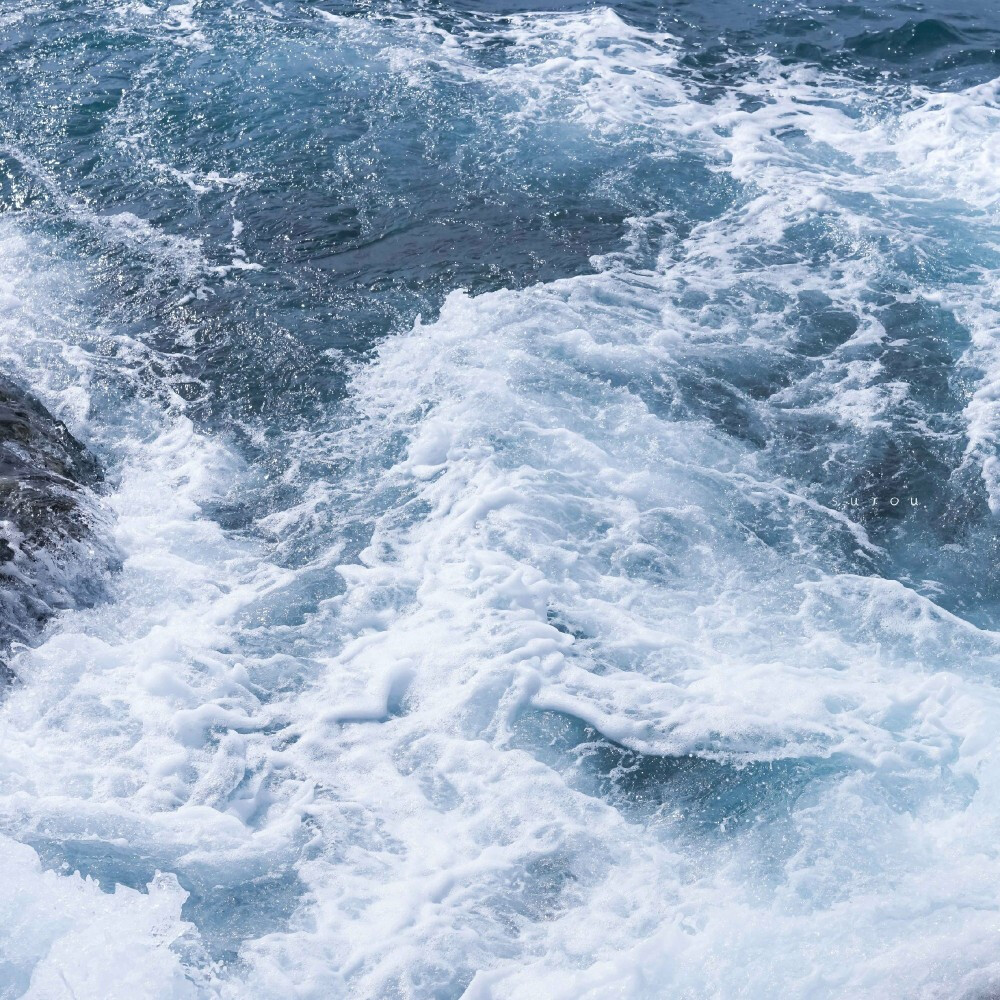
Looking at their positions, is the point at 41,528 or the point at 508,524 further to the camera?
the point at 508,524

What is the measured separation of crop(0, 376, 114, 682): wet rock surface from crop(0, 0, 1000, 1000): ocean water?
0.70 ft

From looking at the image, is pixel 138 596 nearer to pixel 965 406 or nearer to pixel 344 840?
pixel 344 840

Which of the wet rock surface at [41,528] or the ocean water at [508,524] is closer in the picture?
the ocean water at [508,524]

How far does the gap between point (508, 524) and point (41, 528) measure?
4008mm

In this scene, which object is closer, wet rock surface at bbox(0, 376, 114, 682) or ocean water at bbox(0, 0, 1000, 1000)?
ocean water at bbox(0, 0, 1000, 1000)

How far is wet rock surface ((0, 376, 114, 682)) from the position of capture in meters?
8.08

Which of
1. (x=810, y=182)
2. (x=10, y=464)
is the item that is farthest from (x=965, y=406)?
(x=10, y=464)

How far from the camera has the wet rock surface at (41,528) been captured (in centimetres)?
808

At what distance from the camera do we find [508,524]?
9.09 m

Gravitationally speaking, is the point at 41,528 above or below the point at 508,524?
above

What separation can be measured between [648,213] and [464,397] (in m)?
4.42

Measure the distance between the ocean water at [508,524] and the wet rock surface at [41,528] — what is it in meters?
0.21

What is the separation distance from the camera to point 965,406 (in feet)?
33.7

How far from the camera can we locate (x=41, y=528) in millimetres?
8445
